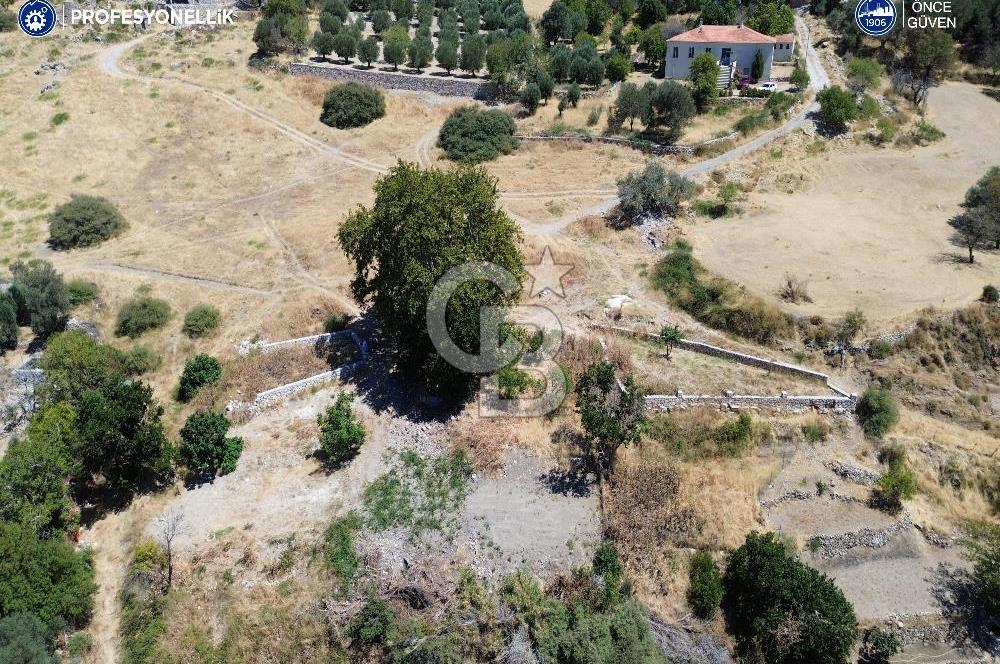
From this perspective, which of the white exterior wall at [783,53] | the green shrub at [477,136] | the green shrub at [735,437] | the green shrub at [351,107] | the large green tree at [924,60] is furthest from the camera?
the white exterior wall at [783,53]

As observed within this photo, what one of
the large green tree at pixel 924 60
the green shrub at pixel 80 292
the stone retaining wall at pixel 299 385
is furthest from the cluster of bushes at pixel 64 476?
the large green tree at pixel 924 60

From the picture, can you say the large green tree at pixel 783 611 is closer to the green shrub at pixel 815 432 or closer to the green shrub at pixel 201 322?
the green shrub at pixel 815 432

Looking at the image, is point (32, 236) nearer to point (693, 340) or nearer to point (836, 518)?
point (693, 340)

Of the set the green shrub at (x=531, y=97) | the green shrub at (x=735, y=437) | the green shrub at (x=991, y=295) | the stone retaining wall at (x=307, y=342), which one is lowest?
the green shrub at (x=735, y=437)

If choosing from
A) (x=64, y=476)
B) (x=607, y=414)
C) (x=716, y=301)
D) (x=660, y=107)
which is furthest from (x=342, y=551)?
(x=660, y=107)

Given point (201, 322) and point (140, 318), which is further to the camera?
point (140, 318)

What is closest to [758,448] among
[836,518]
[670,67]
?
[836,518]

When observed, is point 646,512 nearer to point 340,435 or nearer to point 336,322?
point 340,435

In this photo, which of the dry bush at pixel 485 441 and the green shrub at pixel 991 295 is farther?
the green shrub at pixel 991 295
